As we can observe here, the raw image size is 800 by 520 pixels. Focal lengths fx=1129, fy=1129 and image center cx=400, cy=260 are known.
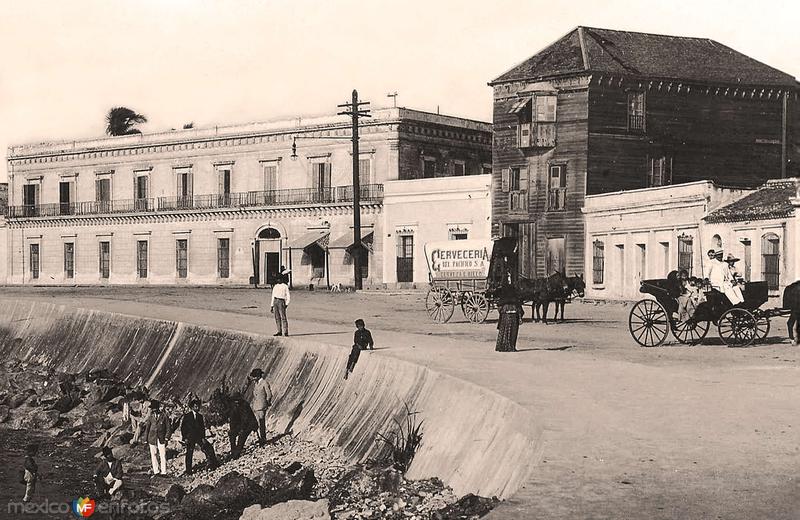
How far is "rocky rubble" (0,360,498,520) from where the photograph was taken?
1022 centimetres

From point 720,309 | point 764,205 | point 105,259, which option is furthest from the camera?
point 105,259

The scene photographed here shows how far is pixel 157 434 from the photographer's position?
15797 mm

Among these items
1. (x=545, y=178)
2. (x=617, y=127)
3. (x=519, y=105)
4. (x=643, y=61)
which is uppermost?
(x=643, y=61)

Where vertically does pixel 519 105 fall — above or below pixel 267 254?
above

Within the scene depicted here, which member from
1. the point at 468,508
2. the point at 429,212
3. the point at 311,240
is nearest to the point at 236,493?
the point at 468,508

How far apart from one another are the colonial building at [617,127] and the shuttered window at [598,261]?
1239 mm

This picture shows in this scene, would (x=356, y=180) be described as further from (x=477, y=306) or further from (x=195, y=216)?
(x=477, y=306)

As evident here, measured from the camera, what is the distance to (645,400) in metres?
11.9

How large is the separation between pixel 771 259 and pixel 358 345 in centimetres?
1683

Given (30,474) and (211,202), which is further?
(211,202)

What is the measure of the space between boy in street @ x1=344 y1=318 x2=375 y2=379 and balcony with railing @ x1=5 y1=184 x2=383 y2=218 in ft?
111

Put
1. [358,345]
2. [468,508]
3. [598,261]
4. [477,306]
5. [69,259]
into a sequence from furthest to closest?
[69,259] → [598,261] → [477,306] → [358,345] → [468,508]

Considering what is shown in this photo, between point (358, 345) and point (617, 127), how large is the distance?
26723mm

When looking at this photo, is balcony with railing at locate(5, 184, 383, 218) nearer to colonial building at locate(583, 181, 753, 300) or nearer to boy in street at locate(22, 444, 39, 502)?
colonial building at locate(583, 181, 753, 300)
